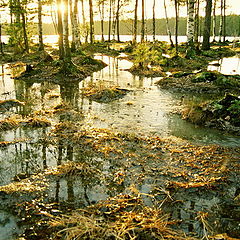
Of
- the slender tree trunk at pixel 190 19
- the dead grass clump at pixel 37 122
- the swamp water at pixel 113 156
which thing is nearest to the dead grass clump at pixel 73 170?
the swamp water at pixel 113 156

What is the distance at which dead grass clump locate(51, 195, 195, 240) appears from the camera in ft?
9.14

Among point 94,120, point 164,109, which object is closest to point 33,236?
point 94,120

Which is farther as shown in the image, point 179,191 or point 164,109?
point 164,109

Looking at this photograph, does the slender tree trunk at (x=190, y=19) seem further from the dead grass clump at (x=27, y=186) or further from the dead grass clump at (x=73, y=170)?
the dead grass clump at (x=27, y=186)

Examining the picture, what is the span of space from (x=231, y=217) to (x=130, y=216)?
1.44 metres

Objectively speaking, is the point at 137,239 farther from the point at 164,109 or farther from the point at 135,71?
the point at 135,71

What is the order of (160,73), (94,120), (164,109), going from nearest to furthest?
(94,120), (164,109), (160,73)

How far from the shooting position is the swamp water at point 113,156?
3555 mm

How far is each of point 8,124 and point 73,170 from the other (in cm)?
316

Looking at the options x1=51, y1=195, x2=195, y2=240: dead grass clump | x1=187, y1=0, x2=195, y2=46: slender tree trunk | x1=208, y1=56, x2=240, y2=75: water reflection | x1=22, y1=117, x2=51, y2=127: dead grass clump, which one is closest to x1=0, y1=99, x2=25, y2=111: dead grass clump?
x1=22, y1=117, x2=51, y2=127: dead grass clump

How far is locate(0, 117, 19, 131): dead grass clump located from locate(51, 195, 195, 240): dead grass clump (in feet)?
13.2

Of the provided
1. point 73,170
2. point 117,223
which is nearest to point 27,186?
point 73,170

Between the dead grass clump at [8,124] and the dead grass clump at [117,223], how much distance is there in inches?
158

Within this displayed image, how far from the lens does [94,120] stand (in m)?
7.05
